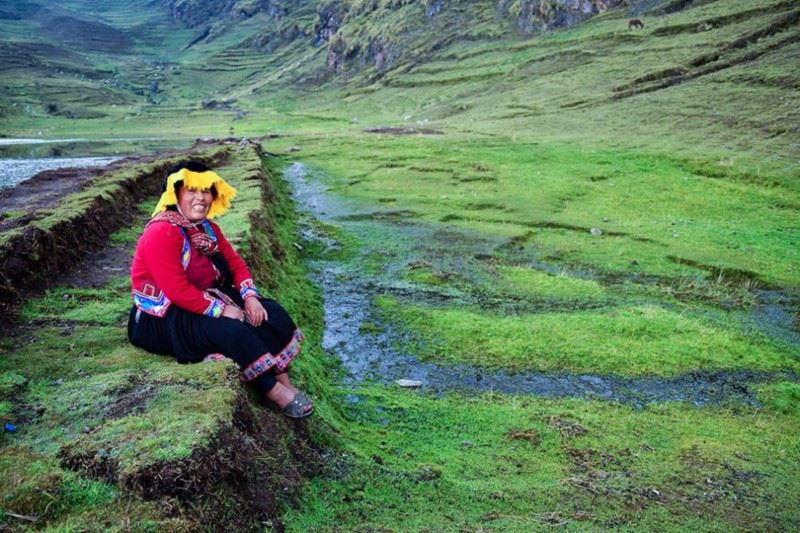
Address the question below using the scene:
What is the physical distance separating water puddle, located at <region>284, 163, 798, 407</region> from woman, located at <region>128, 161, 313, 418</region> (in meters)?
4.81

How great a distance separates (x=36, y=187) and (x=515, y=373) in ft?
73.1

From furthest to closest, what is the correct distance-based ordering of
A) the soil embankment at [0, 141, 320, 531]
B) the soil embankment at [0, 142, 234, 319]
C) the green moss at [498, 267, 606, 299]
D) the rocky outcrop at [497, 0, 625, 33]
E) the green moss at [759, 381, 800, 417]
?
the rocky outcrop at [497, 0, 625, 33] → the green moss at [498, 267, 606, 299] → the green moss at [759, 381, 800, 417] → the soil embankment at [0, 142, 234, 319] → the soil embankment at [0, 141, 320, 531]

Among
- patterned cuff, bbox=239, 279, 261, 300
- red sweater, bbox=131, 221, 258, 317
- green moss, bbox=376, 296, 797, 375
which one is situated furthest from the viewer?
green moss, bbox=376, 296, 797, 375

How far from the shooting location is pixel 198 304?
7410 mm

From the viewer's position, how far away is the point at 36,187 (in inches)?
968

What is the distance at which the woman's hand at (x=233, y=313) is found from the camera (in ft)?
24.6

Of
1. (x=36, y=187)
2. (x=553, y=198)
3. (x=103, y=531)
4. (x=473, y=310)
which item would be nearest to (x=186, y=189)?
(x=103, y=531)

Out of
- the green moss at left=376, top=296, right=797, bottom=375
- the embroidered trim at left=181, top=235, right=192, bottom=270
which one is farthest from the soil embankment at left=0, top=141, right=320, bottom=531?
the green moss at left=376, top=296, right=797, bottom=375

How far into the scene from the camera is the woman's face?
7855 millimetres

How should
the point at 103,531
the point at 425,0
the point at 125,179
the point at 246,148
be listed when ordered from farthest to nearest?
the point at 425,0 → the point at 246,148 → the point at 125,179 → the point at 103,531

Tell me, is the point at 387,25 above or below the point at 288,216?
above

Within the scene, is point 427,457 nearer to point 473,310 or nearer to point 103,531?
point 103,531

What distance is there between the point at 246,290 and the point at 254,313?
645mm

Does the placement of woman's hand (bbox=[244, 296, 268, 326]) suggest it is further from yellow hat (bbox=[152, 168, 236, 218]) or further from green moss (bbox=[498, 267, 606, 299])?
green moss (bbox=[498, 267, 606, 299])
